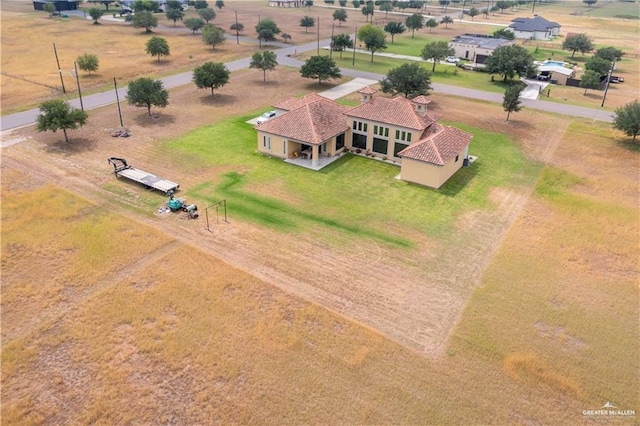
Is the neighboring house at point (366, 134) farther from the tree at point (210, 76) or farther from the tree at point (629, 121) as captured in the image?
the tree at point (629, 121)

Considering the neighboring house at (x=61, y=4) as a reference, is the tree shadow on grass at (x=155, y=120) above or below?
below

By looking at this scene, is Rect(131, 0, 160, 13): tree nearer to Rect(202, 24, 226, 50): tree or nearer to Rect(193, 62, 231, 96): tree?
Rect(202, 24, 226, 50): tree

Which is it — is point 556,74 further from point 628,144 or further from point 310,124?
point 310,124

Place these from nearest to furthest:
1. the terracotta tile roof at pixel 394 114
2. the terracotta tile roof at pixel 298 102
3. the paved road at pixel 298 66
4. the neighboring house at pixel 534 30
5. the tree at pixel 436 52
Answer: the terracotta tile roof at pixel 394 114
the terracotta tile roof at pixel 298 102
the paved road at pixel 298 66
the tree at pixel 436 52
the neighboring house at pixel 534 30

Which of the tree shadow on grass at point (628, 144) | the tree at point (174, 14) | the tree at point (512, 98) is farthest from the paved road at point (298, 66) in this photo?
the tree at point (174, 14)

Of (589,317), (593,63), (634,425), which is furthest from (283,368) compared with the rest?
(593,63)

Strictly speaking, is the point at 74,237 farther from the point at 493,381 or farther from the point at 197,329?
the point at 493,381
